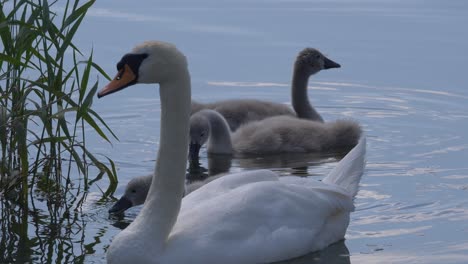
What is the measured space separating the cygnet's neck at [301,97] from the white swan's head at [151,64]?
4572 mm

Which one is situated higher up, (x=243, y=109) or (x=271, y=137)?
(x=243, y=109)

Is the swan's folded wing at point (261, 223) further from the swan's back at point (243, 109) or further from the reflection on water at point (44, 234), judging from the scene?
the swan's back at point (243, 109)

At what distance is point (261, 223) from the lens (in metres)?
6.96

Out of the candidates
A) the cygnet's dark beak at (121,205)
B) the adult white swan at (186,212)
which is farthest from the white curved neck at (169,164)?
the cygnet's dark beak at (121,205)

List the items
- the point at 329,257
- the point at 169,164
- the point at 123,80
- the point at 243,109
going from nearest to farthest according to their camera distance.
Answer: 1. the point at 123,80
2. the point at 169,164
3. the point at 329,257
4. the point at 243,109

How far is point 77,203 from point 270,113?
3.22 m

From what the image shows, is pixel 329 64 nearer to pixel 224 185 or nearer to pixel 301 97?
pixel 301 97

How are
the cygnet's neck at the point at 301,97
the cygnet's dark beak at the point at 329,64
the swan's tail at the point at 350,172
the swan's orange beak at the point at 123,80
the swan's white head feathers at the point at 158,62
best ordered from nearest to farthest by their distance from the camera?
the swan's orange beak at the point at 123,80, the swan's white head feathers at the point at 158,62, the swan's tail at the point at 350,172, the cygnet's neck at the point at 301,97, the cygnet's dark beak at the point at 329,64

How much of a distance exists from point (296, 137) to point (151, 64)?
3815mm

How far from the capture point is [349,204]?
7500 mm

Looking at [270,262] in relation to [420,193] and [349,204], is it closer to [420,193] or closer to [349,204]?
[349,204]

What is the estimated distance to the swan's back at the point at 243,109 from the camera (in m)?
11.0

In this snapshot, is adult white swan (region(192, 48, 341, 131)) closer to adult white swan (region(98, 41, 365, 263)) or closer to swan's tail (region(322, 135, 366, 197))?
swan's tail (region(322, 135, 366, 197))

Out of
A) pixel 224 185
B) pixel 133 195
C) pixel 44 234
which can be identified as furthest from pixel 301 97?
pixel 44 234
